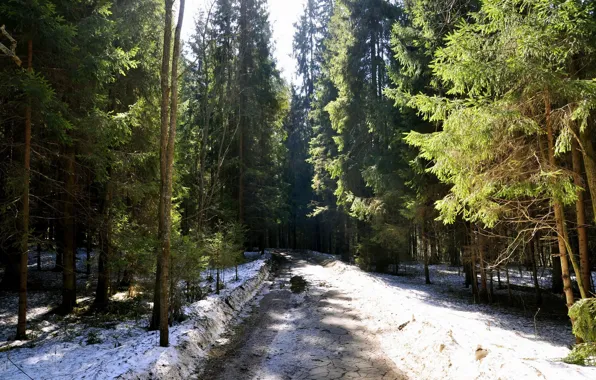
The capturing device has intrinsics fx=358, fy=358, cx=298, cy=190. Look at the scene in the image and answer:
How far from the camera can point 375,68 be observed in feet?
68.6

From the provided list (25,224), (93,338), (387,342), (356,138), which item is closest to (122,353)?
(93,338)

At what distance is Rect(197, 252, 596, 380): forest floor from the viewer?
5609mm

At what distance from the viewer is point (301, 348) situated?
739 centimetres

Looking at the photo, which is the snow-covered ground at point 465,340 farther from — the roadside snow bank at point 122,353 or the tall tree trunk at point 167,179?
the tall tree trunk at point 167,179

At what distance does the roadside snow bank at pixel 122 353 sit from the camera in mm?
5570

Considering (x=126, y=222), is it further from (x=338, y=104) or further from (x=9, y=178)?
(x=338, y=104)

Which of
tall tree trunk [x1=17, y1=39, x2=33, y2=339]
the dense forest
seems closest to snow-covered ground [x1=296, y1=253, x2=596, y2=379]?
the dense forest

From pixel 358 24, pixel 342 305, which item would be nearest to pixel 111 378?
pixel 342 305

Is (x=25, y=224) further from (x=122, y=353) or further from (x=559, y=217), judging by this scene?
(x=559, y=217)

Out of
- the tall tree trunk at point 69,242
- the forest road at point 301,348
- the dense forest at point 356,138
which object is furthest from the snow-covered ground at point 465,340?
the tall tree trunk at point 69,242

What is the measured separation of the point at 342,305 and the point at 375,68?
1455 cm

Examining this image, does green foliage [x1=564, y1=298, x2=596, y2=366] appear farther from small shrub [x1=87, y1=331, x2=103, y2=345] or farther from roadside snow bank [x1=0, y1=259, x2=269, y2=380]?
small shrub [x1=87, y1=331, x2=103, y2=345]

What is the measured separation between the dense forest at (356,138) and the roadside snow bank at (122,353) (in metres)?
0.57

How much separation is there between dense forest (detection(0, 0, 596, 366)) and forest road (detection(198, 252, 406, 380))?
1529 mm
